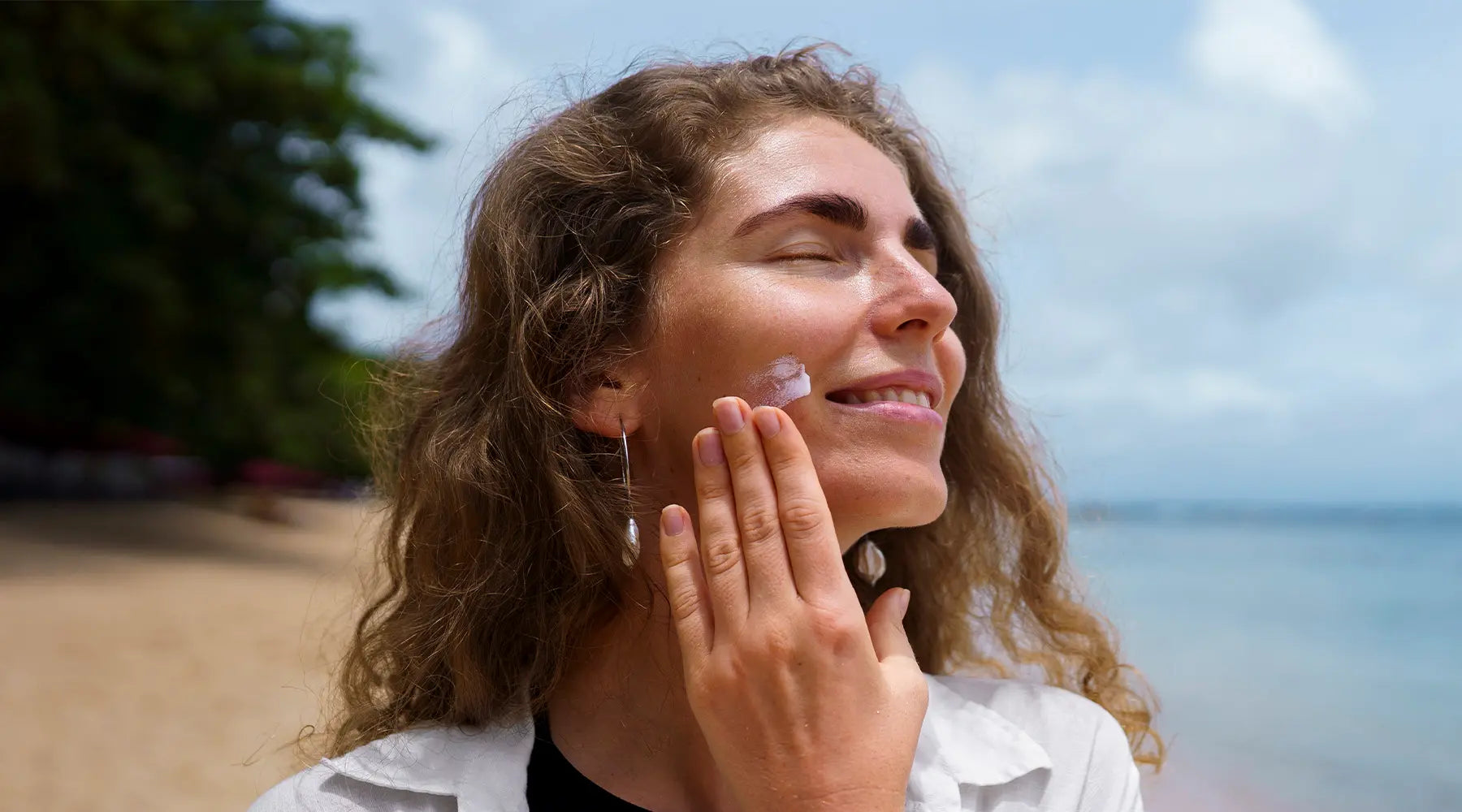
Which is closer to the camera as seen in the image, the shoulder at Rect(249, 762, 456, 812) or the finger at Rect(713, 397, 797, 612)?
the finger at Rect(713, 397, 797, 612)

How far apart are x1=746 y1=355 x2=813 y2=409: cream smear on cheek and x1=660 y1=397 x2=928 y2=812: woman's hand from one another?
221mm

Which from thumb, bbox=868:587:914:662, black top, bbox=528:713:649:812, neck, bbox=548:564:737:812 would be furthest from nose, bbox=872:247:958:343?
black top, bbox=528:713:649:812

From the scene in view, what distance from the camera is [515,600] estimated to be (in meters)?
2.43

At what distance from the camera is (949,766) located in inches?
88.7

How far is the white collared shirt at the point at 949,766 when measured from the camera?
212cm

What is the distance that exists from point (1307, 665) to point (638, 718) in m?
13.7

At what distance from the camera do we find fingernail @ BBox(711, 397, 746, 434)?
1894 millimetres

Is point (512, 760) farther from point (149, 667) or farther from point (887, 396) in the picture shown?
point (149, 667)

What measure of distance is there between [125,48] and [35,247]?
358cm

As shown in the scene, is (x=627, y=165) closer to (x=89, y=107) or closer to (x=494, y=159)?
(x=494, y=159)

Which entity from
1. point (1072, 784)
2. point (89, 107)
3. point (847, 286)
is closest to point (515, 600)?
point (847, 286)

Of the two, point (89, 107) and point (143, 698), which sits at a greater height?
point (89, 107)

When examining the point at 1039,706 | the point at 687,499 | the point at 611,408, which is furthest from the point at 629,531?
the point at 1039,706

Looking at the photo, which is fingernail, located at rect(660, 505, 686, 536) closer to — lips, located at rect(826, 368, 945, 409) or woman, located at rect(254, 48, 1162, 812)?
woman, located at rect(254, 48, 1162, 812)
